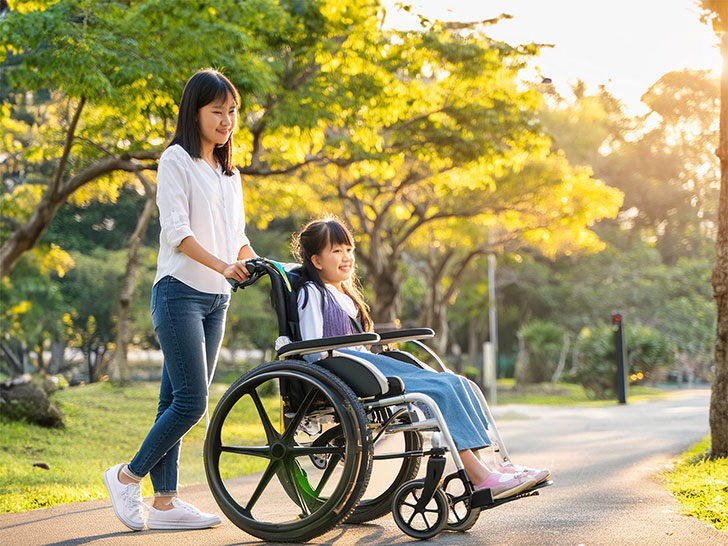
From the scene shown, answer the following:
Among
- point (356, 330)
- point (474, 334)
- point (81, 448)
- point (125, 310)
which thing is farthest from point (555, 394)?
point (356, 330)

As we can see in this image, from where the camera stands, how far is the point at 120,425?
1179cm

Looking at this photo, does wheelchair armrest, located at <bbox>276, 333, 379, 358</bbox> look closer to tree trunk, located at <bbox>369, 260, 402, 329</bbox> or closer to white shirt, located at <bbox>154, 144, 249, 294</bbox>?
white shirt, located at <bbox>154, 144, 249, 294</bbox>

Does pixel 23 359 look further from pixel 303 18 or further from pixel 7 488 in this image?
pixel 7 488

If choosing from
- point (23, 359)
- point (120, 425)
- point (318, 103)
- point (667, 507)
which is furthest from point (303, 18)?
point (23, 359)

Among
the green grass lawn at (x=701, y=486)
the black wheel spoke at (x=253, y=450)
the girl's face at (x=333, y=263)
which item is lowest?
the green grass lawn at (x=701, y=486)

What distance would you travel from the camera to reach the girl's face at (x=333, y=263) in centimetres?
441

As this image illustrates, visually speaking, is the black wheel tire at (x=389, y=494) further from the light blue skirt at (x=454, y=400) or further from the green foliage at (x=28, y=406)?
the green foliage at (x=28, y=406)

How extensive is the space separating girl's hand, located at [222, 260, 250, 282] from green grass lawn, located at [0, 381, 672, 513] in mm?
2110

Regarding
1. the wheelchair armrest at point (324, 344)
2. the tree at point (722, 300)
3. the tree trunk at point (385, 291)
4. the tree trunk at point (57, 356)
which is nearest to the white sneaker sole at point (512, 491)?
the wheelchair armrest at point (324, 344)

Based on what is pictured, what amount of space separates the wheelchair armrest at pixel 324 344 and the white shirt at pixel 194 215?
0.49 m

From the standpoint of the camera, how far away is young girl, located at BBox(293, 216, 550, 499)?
368 centimetres

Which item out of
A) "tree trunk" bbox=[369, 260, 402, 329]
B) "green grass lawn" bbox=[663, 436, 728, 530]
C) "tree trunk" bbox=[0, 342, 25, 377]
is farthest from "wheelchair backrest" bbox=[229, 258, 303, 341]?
"tree trunk" bbox=[0, 342, 25, 377]

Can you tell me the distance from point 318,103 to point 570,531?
9144mm

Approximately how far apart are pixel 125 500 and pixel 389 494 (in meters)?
1.15
